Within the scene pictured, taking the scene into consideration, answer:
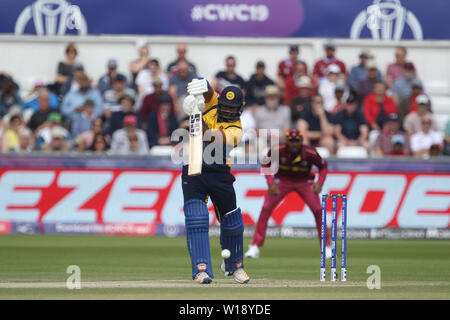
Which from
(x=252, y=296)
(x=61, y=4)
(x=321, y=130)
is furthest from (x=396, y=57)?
(x=252, y=296)

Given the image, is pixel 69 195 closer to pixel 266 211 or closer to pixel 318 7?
pixel 266 211

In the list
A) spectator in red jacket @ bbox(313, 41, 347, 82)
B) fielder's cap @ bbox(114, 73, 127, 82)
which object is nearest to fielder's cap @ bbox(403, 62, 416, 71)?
spectator in red jacket @ bbox(313, 41, 347, 82)

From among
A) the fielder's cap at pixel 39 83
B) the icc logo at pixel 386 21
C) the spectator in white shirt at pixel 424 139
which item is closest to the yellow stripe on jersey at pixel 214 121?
the spectator in white shirt at pixel 424 139

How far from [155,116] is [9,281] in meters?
10.8

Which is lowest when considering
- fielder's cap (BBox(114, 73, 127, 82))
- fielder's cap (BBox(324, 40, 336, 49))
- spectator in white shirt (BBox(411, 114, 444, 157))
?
spectator in white shirt (BBox(411, 114, 444, 157))

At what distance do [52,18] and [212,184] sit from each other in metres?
14.7

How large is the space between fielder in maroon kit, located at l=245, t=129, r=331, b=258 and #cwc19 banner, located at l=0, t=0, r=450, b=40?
883 cm

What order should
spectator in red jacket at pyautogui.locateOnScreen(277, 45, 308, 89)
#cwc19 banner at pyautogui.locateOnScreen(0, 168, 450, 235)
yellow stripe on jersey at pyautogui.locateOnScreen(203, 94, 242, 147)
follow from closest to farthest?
1. yellow stripe on jersey at pyautogui.locateOnScreen(203, 94, 242, 147)
2. #cwc19 banner at pyautogui.locateOnScreen(0, 168, 450, 235)
3. spectator in red jacket at pyautogui.locateOnScreen(277, 45, 308, 89)

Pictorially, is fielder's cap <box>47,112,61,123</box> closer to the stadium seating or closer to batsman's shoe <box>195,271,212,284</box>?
the stadium seating

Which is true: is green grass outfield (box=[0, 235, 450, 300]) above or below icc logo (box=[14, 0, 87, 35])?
below

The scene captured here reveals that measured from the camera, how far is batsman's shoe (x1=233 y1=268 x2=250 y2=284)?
11.1 metres

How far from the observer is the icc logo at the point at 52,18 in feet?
79.5

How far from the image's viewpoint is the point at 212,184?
10922 millimetres

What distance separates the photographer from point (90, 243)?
1831cm
